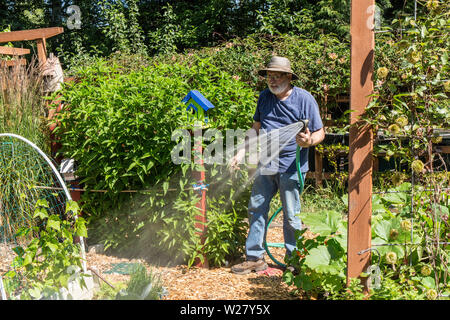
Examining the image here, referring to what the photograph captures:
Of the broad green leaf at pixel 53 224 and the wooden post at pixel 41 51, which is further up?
the wooden post at pixel 41 51

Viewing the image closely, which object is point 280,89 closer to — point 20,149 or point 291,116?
point 291,116

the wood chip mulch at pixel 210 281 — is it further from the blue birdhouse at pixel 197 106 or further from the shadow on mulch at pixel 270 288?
the blue birdhouse at pixel 197 106

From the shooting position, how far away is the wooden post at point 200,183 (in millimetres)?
3746

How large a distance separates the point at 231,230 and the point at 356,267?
134 cm

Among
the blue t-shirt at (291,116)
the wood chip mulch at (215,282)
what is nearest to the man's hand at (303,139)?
the blue t-shirt at (291,116)

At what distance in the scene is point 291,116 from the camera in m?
3.67

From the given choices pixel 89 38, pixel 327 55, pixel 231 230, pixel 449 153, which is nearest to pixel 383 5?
pixel 327 55

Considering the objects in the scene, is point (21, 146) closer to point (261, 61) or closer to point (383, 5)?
point (261, 61)

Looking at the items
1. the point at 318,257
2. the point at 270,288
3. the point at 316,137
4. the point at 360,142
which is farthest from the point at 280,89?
the point at 270,288

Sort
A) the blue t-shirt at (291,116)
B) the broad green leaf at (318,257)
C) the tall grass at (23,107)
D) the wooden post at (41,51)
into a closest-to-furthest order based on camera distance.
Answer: the broad green leaf at (318,257) < the blue t-shirt at (291,116) < the tall grass at (23,107) < the wooden post at (41,51)

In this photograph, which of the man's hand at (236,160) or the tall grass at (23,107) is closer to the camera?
the man's hand at (236,160)

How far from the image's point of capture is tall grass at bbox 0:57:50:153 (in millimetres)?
4594

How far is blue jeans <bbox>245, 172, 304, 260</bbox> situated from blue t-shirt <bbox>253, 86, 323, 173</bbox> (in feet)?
0.36

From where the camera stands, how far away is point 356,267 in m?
2.81
